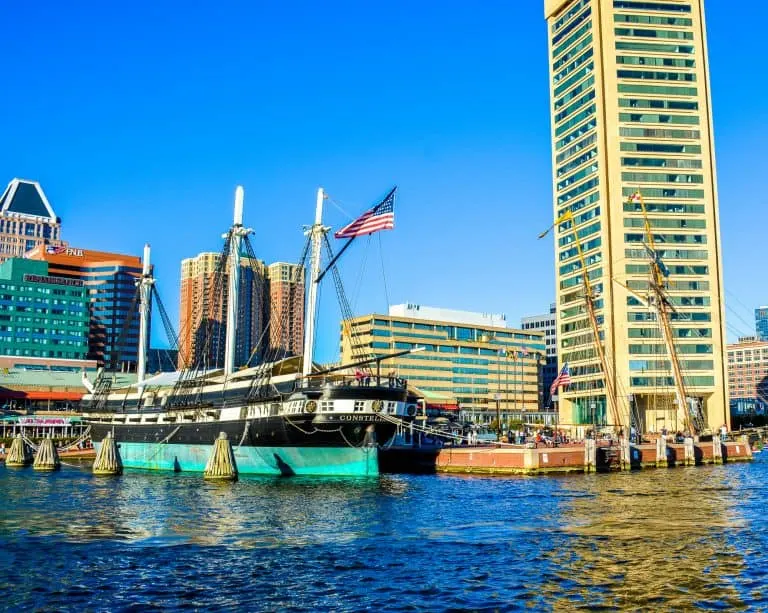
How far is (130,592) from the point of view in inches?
1187

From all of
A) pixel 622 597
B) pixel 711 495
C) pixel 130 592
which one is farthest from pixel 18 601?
pixel 711 495

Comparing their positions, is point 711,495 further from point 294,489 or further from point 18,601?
point 18,601

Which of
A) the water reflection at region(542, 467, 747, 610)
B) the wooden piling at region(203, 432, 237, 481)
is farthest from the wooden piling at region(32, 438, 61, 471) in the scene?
the water reflection at region(542, 467, 747, 610)

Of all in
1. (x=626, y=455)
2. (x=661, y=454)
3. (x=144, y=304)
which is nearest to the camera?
(x=626, y=455)

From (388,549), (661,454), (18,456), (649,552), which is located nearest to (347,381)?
(661,454)

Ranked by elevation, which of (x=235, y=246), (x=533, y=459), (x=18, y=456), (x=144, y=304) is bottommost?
(x=18, y=456)

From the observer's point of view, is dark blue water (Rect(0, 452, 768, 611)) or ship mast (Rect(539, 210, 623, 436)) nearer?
dark blue water (Rect(0, 452, 768, 611))

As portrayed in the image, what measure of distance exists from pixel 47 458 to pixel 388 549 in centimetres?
7347

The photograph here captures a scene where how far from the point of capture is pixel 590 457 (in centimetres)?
8319

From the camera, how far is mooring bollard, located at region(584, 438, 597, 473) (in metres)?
82.8

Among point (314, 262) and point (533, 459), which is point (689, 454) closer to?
point (533, 459)

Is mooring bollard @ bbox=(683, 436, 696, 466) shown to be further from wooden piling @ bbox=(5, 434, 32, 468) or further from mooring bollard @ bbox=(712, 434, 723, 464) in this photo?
wooden piling @ bbox=(5, 434, 32, 468)

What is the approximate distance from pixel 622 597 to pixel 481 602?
199 inches

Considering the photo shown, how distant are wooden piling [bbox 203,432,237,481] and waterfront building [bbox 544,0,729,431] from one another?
298ft
